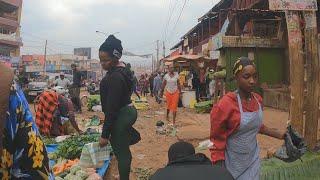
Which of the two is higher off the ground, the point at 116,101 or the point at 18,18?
the point at 18,18

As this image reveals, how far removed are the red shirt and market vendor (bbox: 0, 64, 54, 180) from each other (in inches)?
77.2

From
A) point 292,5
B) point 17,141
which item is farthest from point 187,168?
point 292,5

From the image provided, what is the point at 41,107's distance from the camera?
834 cm

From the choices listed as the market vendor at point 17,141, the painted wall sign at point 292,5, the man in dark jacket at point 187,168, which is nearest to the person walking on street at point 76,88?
the painted wall sign at point 292,5

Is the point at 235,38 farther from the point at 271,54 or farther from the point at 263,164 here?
the point at 263,164

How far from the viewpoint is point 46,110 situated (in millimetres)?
8367

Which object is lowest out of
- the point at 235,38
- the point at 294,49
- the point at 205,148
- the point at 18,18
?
the point at 205,148

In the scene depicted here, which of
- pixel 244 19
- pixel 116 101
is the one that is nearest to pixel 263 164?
pixel 116 101

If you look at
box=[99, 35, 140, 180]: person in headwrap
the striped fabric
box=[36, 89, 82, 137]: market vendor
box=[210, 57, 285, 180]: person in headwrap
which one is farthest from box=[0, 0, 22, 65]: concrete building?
box=[210, 57, 285, 180]: person in headwrap

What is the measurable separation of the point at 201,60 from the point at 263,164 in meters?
17.2

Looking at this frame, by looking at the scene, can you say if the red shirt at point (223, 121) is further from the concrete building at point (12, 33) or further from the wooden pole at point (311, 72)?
the concrete building at point (12, 33)

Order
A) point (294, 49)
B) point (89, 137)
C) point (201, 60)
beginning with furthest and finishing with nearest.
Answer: point (201, 60) → point (89, 137) → point (294, 49)

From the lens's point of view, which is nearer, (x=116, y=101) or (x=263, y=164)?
(x=116, y=101)

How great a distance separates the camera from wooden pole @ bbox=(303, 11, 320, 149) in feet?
18.6
